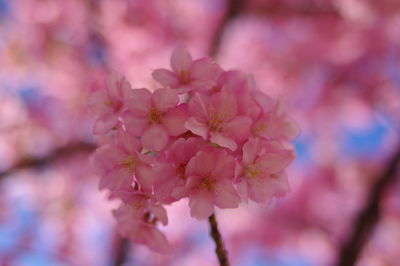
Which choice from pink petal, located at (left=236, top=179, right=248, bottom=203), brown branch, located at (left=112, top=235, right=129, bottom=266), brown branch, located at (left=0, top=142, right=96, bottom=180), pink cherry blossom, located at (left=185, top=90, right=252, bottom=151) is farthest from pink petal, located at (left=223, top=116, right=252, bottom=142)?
brown branch, located at (left=0, top=142, right=96, bottom=180)

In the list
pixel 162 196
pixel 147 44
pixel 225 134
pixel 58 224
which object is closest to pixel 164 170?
pixel 162 196

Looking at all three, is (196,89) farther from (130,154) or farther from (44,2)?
(44,2)

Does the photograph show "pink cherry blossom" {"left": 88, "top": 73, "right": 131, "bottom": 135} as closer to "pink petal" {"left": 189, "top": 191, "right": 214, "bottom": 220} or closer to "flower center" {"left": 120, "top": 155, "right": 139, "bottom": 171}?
"flower center" {"left": 120, "top": 155, "right": 139, "bottom": 171}

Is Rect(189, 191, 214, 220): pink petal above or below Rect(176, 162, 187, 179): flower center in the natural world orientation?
below

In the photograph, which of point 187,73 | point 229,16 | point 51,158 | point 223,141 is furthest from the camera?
point 229,16

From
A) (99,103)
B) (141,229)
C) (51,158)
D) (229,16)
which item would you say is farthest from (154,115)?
(229,16)

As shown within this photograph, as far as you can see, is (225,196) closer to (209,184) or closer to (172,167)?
(209,184)
